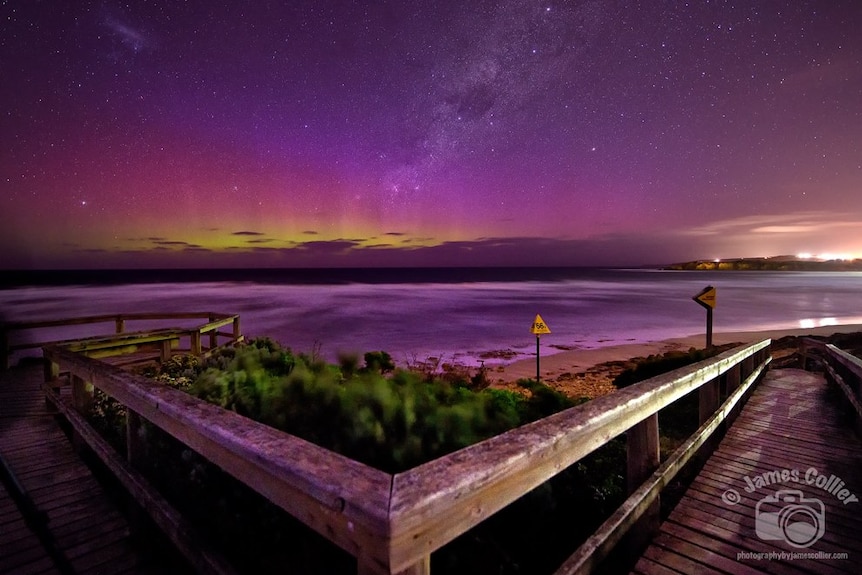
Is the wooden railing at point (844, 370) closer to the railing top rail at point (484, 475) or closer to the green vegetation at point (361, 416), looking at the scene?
the green vegetation at point (361, 416)

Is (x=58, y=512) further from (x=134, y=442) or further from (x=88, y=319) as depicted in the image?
(x=88, y=319)

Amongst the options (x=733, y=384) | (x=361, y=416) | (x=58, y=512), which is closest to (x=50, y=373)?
(x=58, y=512)

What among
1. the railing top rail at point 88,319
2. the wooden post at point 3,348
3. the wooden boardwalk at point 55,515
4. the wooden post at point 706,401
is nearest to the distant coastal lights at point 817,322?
the wooden post at point 706,401

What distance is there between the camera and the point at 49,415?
5160 mm

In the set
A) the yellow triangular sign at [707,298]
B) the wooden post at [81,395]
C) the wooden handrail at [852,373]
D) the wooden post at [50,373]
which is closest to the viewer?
the wooden post at [81,395]

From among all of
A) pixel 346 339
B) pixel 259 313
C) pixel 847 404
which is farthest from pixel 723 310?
pixel 259 313

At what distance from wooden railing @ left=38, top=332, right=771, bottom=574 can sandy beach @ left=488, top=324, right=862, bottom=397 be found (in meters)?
9.41

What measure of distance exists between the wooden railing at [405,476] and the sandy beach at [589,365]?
9.41 m

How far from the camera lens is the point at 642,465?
8.07ft

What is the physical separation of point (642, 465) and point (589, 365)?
52.6 feet

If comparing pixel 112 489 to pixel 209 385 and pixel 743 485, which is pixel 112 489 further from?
pixel 743 485

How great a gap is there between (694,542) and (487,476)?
2.23 m

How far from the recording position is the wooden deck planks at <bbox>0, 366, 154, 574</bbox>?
2.49 metres

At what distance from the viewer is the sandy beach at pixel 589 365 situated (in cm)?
1325
